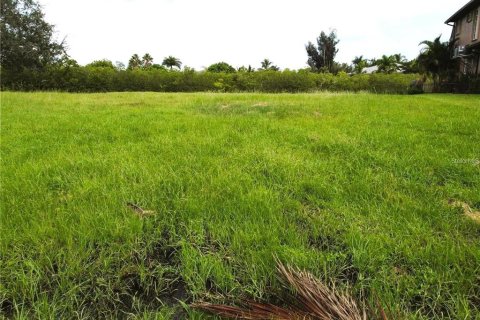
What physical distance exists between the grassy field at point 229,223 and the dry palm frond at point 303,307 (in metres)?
0.16

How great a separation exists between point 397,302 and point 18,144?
475cm

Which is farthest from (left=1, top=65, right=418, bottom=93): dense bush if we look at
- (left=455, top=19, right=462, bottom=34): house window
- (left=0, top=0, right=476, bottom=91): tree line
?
(left=455, top=19, right=462, bottom=34): house window

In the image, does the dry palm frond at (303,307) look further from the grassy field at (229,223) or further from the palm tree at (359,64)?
the palm tree at (359,64)

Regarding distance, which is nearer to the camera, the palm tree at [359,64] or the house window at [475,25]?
the house window at [475,25]

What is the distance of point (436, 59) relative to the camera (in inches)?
853

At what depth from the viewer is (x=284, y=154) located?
3.68 m

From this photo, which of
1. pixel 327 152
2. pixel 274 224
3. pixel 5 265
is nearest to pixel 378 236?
pixel 274 224

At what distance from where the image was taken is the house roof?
2086 centimetres

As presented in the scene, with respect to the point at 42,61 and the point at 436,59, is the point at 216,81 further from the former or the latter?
the point at 436,59

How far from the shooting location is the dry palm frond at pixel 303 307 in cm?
119

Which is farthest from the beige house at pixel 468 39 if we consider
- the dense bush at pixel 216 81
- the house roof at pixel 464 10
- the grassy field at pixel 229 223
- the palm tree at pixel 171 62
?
the palm tree at pixel 171 62

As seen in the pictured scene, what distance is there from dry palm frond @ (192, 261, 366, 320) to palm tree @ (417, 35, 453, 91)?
24.4 metres

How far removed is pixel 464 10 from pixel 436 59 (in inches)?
187

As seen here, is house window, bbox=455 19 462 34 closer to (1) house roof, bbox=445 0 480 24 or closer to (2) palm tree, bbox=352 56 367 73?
(1) house roof, bbox=445 0 480 24
